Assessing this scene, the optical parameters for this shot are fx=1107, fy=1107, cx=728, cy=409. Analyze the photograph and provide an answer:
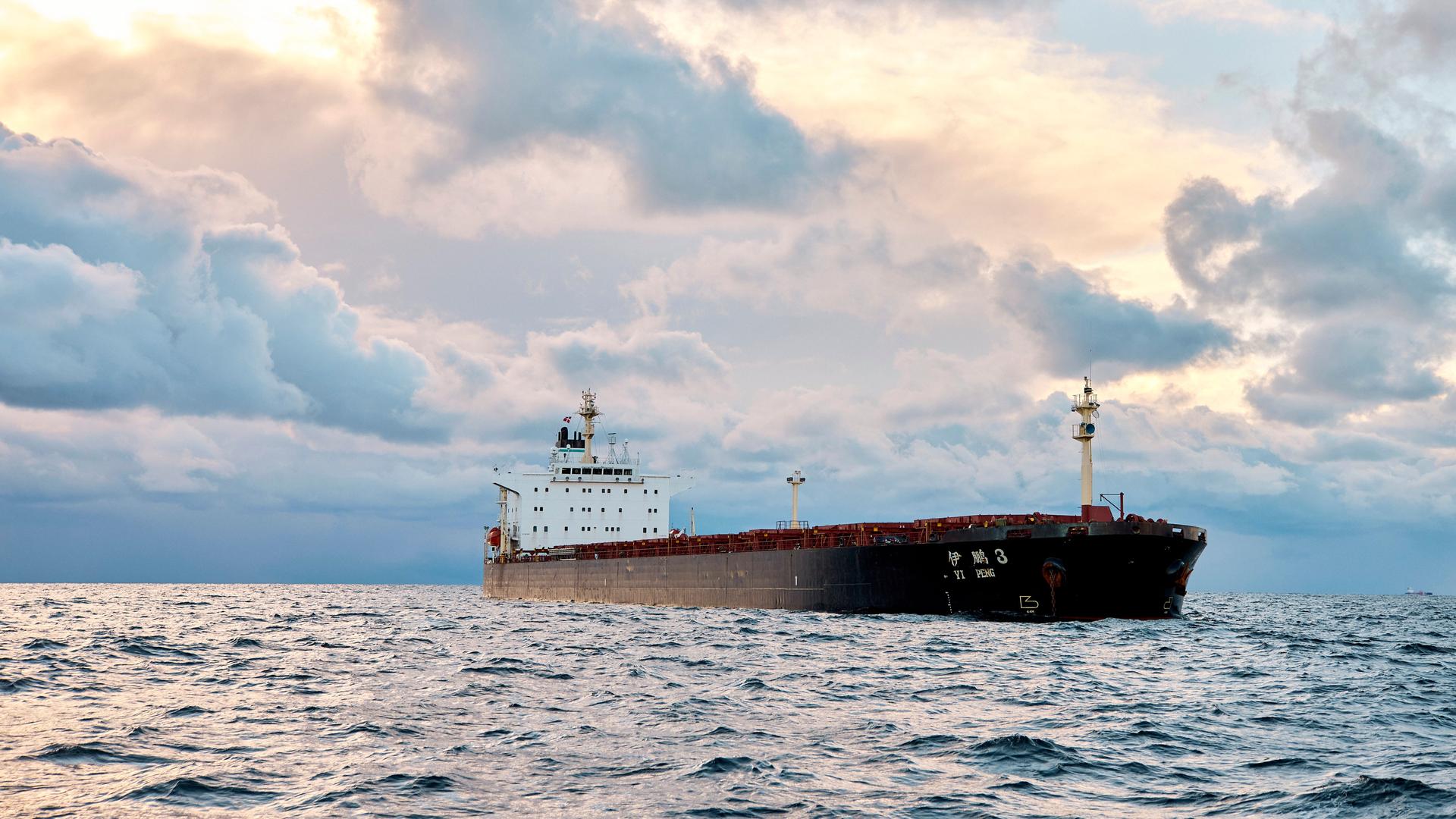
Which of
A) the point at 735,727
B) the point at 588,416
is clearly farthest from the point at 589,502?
the point at 735,727

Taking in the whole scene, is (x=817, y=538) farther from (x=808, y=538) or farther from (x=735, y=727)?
(x=735, y=727)

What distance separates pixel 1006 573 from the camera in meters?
31.8

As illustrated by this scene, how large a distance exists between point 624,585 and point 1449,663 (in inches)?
1383

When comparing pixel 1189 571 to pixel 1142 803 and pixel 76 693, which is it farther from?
pixel 76 693

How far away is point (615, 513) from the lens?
66312mm

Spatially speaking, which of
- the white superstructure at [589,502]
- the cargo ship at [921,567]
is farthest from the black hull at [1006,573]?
the white superstructure at [589,502]

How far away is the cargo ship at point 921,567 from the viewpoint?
3089cm

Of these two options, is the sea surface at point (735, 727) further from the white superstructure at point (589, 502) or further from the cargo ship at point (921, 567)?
the white superstructure at point (589, 502)

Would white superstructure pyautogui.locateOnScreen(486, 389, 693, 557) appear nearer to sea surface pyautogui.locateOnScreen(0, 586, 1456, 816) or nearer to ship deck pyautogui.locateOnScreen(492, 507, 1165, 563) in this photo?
ship deck pyautogui.locateOnScreen(492, 507, 1165, 563)

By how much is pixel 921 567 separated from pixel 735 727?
805 inches

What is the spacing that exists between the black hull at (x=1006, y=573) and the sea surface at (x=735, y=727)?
3242 mm

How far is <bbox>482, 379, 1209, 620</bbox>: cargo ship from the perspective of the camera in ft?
101

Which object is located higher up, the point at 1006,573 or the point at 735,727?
the point at 1006,573


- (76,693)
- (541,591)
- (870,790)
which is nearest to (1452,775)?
(870,790)
